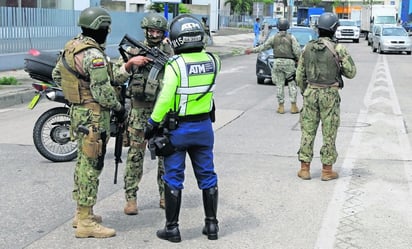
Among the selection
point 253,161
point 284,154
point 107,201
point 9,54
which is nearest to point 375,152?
point 284,154

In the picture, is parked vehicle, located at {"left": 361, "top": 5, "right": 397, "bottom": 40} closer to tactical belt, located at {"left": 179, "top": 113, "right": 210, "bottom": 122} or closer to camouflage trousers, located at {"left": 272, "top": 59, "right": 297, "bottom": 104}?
camouflage trousers, located at {"left": 272, "top": 59, "right": 297, "bottom": 104}

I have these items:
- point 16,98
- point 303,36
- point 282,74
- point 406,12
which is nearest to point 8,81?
point 16,98

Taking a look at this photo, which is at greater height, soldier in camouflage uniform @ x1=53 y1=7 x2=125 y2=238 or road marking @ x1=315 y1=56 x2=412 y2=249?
soldier in camouflage uniform @ x1=53 y1=7 x2=125 y2=238

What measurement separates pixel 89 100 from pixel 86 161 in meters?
0.48

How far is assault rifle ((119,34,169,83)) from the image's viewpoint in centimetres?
504

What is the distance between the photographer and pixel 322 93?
681 centimetres

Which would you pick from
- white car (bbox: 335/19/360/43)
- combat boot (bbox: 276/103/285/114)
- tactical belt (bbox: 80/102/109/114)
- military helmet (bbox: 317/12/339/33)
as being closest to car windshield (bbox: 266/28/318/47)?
combat boot (bbox: 276/103/285/114)

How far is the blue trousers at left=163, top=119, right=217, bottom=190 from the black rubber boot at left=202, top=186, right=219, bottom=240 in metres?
0.06

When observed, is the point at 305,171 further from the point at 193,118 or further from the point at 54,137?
the point at 54,137

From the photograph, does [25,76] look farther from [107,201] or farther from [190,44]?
[190,44]

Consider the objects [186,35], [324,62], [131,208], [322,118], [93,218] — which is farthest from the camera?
[322,118]

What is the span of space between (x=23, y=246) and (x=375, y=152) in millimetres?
5342

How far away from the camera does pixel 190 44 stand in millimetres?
4629

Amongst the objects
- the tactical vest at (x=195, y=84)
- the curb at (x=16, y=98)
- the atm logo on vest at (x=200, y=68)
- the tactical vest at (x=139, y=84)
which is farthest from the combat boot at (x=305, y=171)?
the curb at (x=16, y=98)
